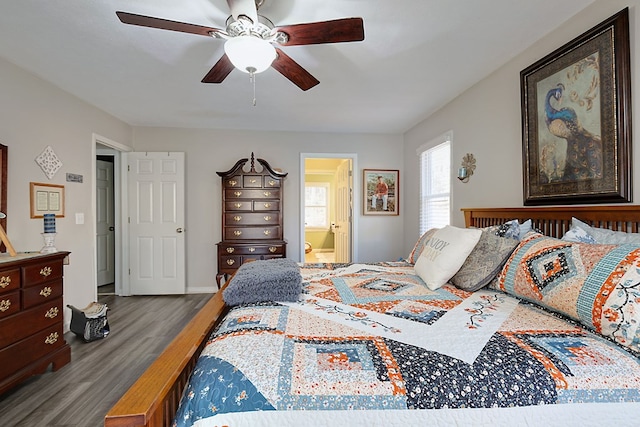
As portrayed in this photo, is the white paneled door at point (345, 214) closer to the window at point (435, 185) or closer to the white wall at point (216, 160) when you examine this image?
the white wall at point (216, 160)

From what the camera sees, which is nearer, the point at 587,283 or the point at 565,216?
the point at 587,283

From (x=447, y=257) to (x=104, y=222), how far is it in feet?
16.8

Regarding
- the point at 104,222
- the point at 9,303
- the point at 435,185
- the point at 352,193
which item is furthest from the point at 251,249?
the point at 104,222

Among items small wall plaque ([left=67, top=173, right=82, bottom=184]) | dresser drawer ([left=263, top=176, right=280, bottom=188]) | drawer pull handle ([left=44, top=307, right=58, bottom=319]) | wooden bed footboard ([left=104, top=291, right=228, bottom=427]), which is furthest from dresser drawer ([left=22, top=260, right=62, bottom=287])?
dresser drawer ([left=263, top=176, right=280, bottom=188])

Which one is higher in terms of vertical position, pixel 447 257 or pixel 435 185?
pixel 435 185

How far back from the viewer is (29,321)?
2.06 meters

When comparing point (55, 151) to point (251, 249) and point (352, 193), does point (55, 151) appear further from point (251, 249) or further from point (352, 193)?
point (352, 193)

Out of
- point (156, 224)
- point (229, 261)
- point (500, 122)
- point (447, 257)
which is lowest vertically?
point (229, 261)

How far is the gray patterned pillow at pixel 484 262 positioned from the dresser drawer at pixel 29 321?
2865 millimetres

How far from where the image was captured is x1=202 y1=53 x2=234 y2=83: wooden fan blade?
1.88 meters

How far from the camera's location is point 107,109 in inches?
138

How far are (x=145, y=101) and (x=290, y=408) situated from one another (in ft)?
11.7

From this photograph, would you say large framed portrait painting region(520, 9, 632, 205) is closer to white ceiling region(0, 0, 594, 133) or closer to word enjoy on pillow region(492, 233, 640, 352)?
white ceiling region(0, 0, 594, 133)

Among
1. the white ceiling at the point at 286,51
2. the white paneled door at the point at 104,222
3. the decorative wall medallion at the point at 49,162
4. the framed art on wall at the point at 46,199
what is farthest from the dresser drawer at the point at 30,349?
the white paneled door at the point at 104,222
